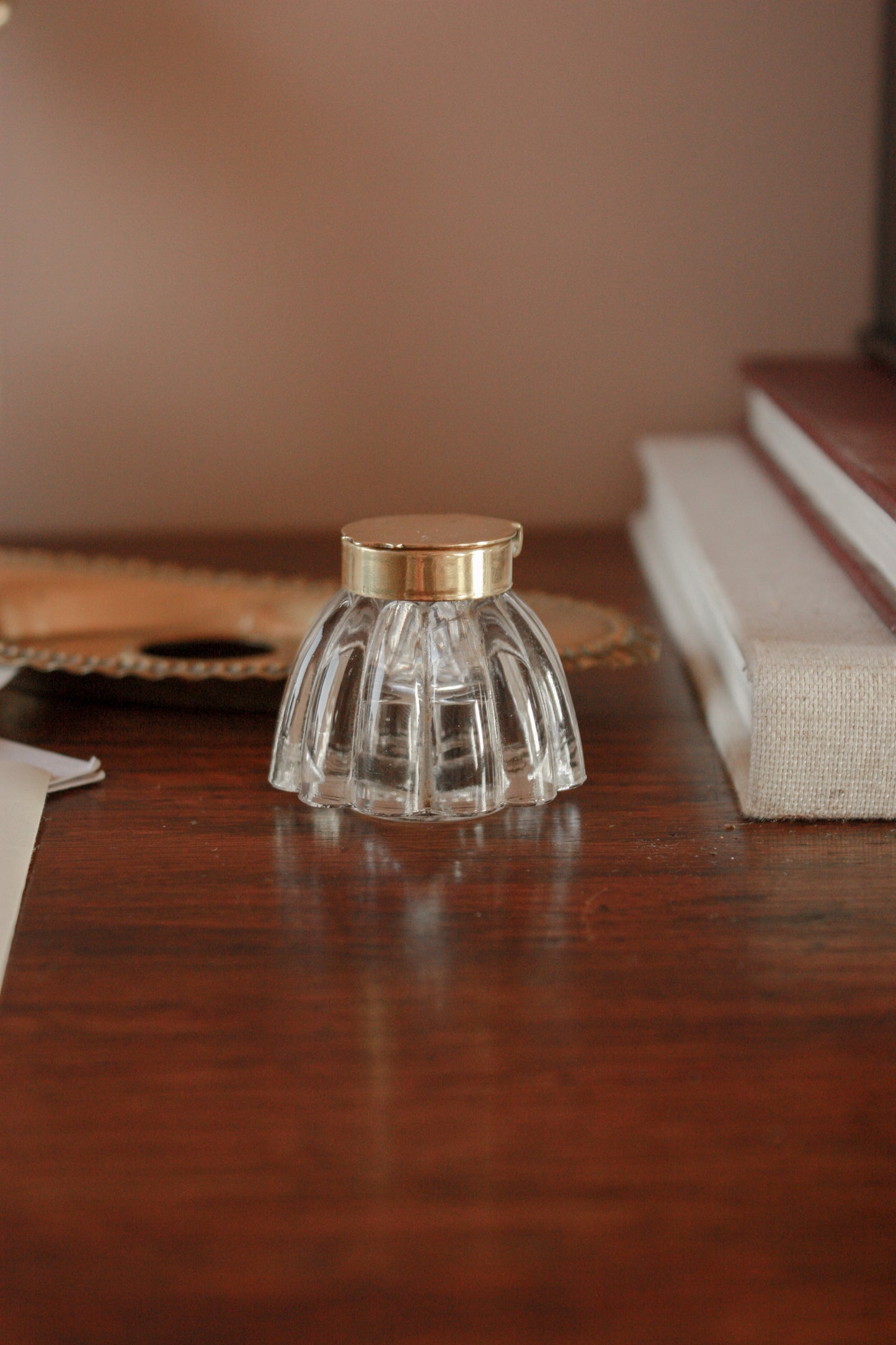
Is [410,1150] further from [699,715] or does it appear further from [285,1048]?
[699,715]

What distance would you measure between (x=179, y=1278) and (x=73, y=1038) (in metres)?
0.11

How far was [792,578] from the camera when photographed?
0.71m

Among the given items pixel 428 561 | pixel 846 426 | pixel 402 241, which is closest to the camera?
pixel 428 561

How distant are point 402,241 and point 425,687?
0.73 meters

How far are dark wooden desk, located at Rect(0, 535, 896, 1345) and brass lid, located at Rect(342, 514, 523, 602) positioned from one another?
99mm

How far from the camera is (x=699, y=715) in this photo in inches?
27.3

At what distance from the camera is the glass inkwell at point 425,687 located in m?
0.52

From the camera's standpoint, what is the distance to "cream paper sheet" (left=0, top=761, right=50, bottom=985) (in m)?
0.46

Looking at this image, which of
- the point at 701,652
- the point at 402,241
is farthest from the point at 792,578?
the point at 402,241

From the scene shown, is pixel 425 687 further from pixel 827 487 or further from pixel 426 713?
pixel 827 487

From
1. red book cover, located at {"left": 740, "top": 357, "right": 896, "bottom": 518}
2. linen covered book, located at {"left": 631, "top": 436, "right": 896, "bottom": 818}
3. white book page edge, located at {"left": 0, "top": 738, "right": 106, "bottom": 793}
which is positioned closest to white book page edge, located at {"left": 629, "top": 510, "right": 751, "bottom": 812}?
linen covered book, located at {"left": 631, "top": 436, "right": 896, "bottom": 818}

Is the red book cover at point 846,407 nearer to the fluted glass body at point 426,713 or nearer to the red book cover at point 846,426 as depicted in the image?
the red book cover at point 846,426

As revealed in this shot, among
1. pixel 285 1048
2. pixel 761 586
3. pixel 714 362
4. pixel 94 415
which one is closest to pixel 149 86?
pixel 94 415

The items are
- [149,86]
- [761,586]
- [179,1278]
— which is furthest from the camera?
[149,86]
